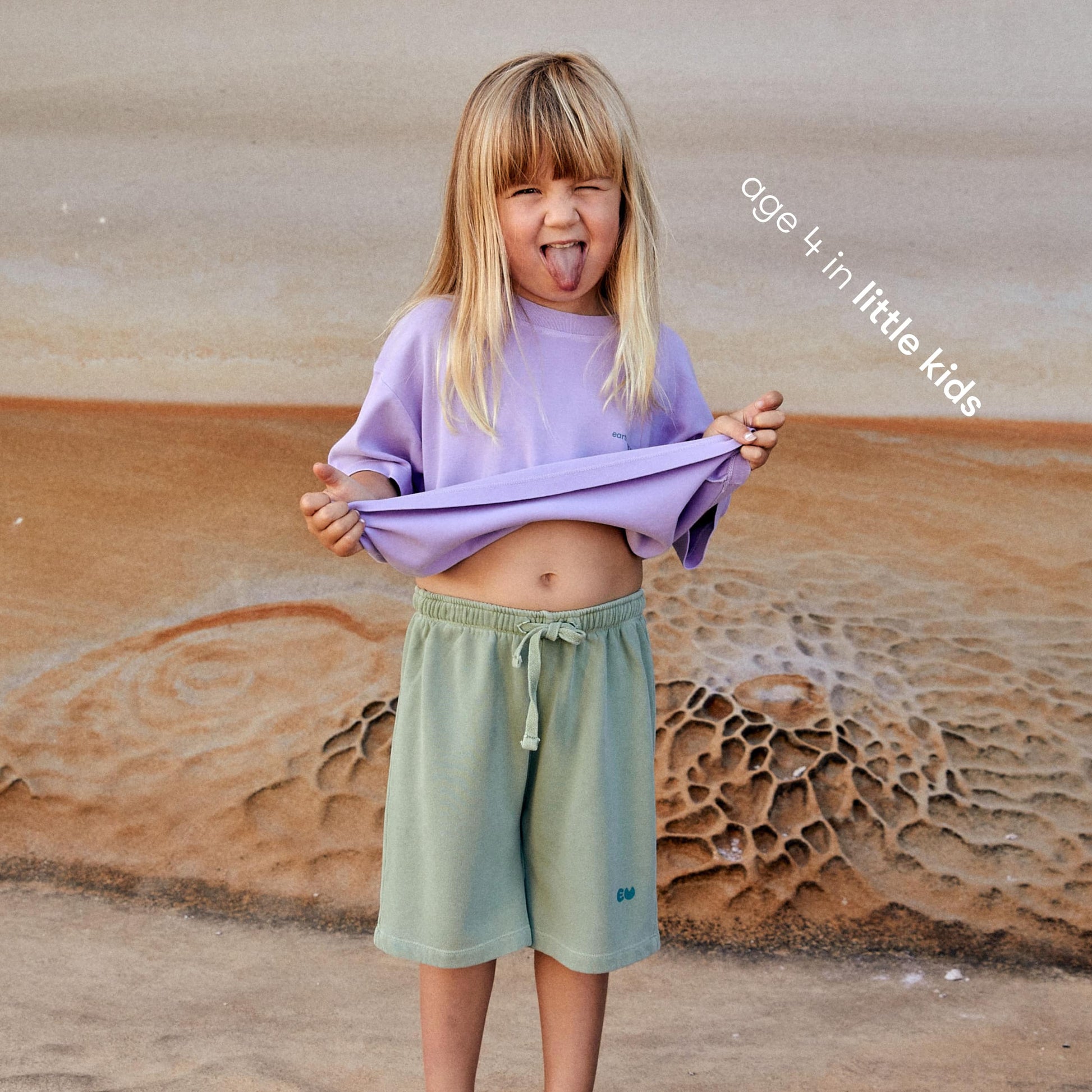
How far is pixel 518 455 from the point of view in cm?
147

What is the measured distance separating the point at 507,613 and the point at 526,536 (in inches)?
3.6

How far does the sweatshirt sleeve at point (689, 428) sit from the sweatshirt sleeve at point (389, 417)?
0.29 meters

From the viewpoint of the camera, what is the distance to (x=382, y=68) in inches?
167

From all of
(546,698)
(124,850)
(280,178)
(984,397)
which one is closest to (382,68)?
(280,178)

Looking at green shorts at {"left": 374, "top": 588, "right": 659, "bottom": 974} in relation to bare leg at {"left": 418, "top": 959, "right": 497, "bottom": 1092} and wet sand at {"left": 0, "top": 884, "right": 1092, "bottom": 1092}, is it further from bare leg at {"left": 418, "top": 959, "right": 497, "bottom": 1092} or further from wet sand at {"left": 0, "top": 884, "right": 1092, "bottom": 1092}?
wet sand at {"left": 0, "top": 884, "right": 1092, "bottom": 1092}

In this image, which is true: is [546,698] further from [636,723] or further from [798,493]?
[798,493]

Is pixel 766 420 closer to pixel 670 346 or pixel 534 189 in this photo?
pixel 670 346

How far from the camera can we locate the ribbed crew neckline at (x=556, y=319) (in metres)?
1.49

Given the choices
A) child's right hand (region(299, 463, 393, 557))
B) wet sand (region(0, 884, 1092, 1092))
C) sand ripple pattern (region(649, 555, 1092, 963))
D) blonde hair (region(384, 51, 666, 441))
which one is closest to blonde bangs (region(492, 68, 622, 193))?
blonde hair (region(384, 51, 666, 441))

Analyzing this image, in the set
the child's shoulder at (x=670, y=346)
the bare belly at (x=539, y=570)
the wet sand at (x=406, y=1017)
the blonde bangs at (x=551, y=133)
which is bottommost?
the wet sand at (x=406, y=1017)

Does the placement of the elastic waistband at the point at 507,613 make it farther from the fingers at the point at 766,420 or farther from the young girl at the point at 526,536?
the fingers at the point at 766,420

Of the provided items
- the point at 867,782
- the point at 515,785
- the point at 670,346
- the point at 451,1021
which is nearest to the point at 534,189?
the point at 670,346

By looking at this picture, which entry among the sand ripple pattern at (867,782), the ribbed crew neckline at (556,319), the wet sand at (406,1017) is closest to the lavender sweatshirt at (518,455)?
the ribbed crew neckline at (556,319)

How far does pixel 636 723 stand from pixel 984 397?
319 cm
